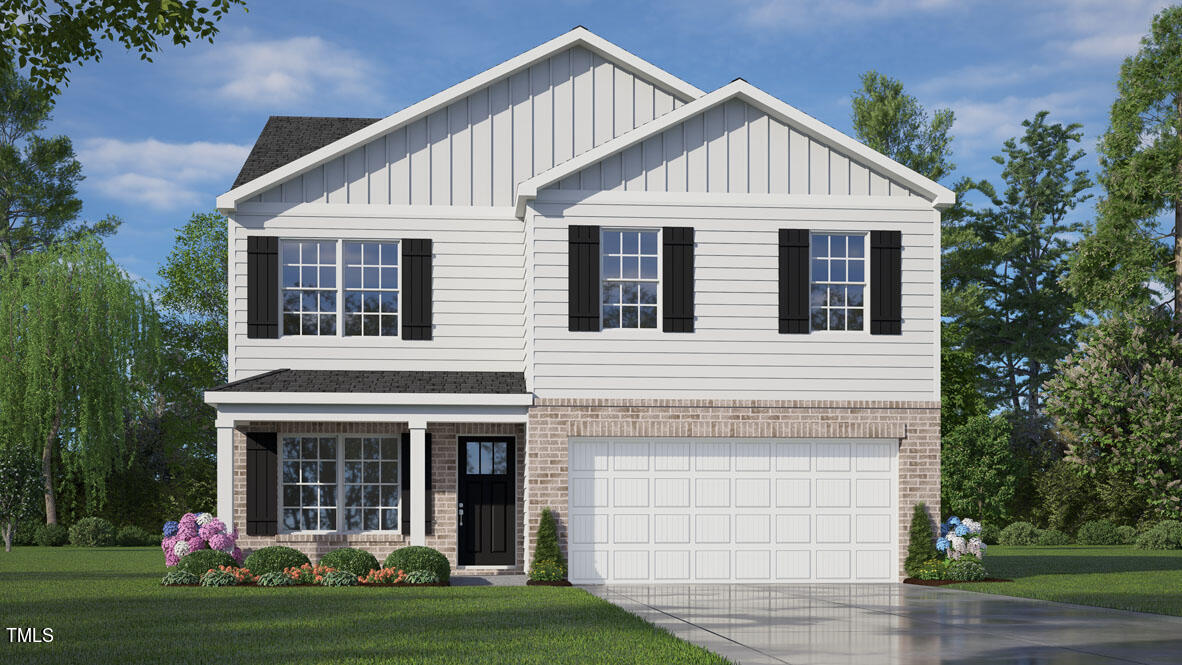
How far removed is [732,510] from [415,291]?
6174 mm

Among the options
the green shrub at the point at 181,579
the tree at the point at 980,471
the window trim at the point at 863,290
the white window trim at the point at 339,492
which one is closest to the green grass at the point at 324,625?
the green shrub at the point at 181,579

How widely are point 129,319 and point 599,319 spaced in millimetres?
21301

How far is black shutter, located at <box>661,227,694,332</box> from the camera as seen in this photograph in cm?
1870

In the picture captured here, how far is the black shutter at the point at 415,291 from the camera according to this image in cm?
2008

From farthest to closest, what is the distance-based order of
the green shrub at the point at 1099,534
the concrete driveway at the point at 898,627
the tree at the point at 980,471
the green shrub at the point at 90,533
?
the tree at the point at 980,471
the green shrub at the point at 90,533
the green shrub at the point at 1099,534
the concrete driveway at the point at 898,627

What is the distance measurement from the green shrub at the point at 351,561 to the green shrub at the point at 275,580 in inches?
23.7

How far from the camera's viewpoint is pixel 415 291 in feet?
65.9

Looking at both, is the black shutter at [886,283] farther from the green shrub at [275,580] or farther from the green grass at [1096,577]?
the green shrub at [275,580]

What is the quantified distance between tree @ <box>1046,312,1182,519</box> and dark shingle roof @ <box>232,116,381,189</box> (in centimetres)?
1709

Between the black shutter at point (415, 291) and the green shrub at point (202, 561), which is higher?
the black shutter at point (415, 291)

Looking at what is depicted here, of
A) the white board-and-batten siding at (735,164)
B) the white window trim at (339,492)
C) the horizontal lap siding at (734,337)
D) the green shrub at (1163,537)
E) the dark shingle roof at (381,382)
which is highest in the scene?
the white board-and-batten siding at (735,164)

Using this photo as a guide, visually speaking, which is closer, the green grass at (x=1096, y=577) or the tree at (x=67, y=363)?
the green grass at (x=1096, y=577)

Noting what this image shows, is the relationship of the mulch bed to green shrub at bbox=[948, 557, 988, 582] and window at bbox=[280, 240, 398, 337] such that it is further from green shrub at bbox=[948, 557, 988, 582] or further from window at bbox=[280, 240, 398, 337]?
window at bbox=[280, 240, 398, 337]

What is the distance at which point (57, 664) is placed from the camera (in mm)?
9492
